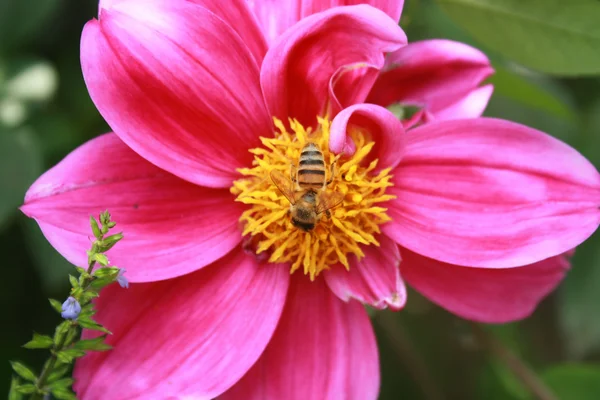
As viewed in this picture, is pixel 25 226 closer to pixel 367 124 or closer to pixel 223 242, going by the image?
pixel 223 242

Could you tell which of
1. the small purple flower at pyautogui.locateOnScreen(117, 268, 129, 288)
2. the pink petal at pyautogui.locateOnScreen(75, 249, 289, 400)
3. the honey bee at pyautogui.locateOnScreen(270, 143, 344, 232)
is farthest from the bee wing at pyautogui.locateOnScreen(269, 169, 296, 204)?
the small purple flower at pyautogui.locateOnScreen(117, 268, 129, 288)

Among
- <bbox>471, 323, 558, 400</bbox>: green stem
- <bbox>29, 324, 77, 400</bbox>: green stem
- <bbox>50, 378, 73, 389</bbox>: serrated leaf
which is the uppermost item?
<bbox>29, 324, 77, 400</bbox>: green stem

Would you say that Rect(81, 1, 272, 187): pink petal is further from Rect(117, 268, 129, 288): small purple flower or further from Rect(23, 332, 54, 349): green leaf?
Rect(23, 332, 54, 349): green leaf

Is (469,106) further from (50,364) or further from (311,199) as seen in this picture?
(50,364)

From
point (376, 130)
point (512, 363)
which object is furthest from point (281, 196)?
point (512, 363)

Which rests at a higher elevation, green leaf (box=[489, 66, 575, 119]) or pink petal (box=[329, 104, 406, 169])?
pink petal (box=[329, 104, 406, 169])

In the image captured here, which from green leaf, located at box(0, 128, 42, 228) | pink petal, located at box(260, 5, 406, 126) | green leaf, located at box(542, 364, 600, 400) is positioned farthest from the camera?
green leaf, located at box(542, 364, 600, 400)
